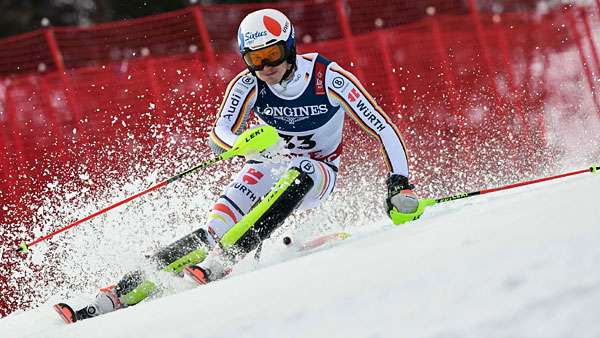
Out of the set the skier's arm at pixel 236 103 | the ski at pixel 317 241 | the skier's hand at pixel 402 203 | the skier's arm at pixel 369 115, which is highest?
the skier's arm at pixel 236 103

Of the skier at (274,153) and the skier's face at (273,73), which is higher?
the skier's face at (273,73)

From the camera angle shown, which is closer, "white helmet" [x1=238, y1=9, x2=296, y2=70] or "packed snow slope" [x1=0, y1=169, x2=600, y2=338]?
"packed snow slope" [x1=0, y1=169, x2=600, y2=338]

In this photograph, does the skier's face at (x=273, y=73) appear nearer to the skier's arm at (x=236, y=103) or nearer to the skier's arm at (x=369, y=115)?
the skier's arm at (x=236, y=103)

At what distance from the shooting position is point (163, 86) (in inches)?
303

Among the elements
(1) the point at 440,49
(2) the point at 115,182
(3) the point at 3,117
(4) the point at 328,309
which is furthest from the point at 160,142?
(4) the point at 328,309

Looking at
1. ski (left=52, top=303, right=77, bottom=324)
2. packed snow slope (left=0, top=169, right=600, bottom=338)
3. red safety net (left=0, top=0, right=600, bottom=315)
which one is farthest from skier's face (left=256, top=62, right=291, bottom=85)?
red safety net (left=0, top=0, right=600, bottom=315)

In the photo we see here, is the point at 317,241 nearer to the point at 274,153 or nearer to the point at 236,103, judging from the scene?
the point at 274,153

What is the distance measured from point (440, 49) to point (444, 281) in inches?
257

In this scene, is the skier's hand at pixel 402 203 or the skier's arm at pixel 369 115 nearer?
the skier's hand at pixel 402 203

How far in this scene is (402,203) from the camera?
4414 millimetres

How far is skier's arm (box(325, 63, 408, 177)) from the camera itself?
4.60 meters

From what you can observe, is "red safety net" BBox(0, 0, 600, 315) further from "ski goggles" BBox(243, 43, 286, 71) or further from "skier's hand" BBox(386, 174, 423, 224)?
"skier's hand" BBox(386, 174, 423, 224)

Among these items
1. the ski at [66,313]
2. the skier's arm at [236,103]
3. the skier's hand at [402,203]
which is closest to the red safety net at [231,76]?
the skier's arm at [236,103]

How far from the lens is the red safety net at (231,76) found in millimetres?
7148
